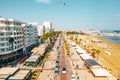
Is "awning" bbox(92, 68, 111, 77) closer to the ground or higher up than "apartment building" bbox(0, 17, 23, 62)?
closer to the ground

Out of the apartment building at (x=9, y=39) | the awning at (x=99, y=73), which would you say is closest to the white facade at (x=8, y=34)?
the apartment building at (x=9, y=39)

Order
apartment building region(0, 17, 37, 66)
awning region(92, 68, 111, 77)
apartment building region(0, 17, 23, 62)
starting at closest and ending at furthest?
awning region(92, 68, 111, 77)
apartment building region(0, 17, 23, 62)
apartment building region(0, 17, 37, 66)

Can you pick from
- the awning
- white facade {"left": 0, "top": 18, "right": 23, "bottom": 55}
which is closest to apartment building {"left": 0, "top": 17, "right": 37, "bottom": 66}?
white facade {"left": 0, "top": 18, "right": 23, "bottom": 55}

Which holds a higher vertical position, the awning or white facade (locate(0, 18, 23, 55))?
white facade (locate(0, 18, 23, 55))

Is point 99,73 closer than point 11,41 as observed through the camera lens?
Yes

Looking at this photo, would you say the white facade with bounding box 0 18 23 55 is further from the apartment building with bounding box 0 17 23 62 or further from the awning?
the awning

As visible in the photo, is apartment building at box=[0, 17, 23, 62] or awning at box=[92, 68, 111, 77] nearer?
awning at box=[92, 68, 111, 77]

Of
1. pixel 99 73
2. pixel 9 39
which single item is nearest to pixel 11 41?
pixel 9 39

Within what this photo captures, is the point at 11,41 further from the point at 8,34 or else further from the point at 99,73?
the point at 99,73

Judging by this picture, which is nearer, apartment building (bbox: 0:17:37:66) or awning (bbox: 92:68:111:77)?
awning (bbox: 92:68:111:77)

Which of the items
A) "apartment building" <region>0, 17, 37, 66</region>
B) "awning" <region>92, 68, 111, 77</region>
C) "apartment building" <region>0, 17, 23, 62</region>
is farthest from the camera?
"apartment building" <region>0, 17, 37, 66</region>
